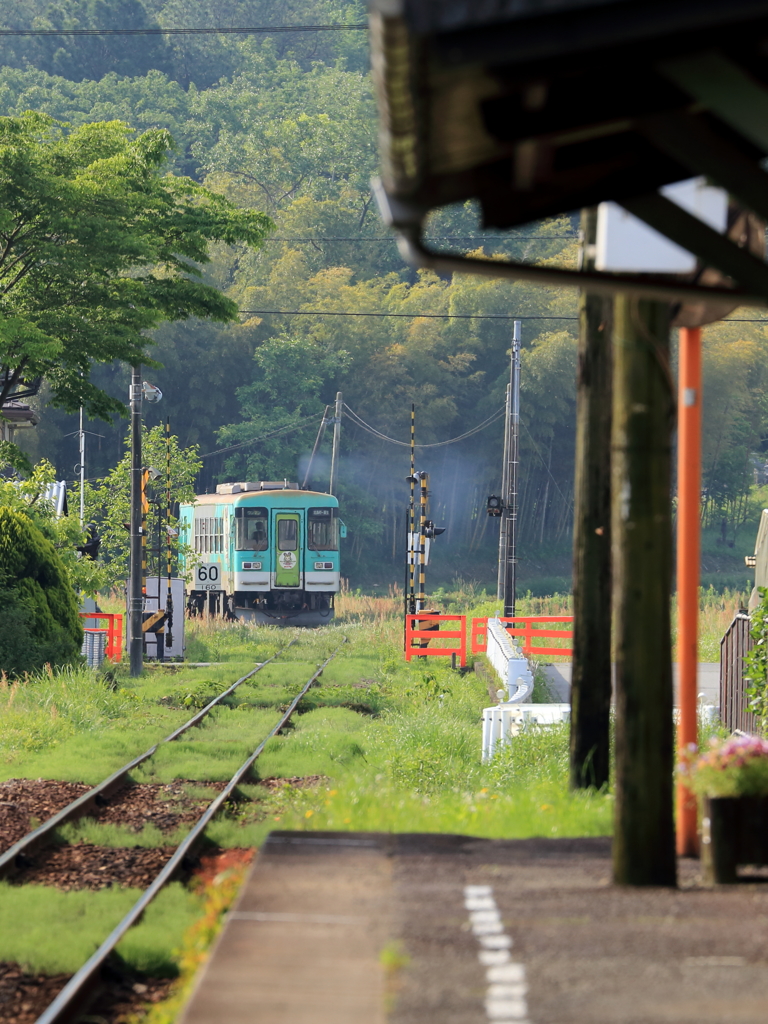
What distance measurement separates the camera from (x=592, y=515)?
28.2ft

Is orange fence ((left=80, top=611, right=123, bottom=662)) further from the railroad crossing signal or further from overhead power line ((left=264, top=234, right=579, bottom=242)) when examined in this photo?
overhead power line ((left=264, top=234, right=579, bottom=242))

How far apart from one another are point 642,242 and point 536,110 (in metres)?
2.30

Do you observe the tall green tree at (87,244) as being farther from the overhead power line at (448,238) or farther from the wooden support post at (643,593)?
the overhead power line at (448,238)

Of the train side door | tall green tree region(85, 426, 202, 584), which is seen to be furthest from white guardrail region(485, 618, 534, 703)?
the train side door

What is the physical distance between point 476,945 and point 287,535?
1255 inches

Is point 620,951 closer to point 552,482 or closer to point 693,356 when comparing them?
point 693,356

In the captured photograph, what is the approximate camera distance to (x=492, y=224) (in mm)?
4395

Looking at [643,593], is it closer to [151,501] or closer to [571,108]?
[571,108]

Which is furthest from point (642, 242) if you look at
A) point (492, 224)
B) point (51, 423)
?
point (51, 423)

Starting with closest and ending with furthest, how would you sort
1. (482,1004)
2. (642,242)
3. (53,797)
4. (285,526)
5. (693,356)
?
1. (482,1004)
2. (642,242)
3. (693,356)
4. (53,797)
5. (285,526)

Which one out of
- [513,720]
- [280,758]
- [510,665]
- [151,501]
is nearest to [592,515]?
[513,720]

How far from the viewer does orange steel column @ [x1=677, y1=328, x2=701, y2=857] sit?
6.38 m

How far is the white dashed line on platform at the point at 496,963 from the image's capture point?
410 cm

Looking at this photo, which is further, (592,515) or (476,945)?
(592,515)
